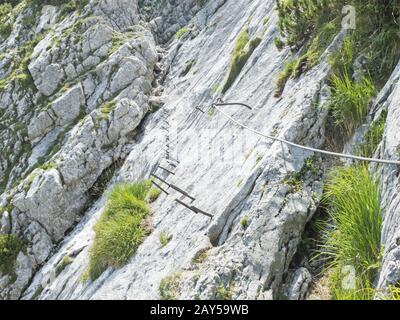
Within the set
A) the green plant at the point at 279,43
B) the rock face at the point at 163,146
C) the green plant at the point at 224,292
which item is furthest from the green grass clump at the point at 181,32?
the green plant at the point at 224,292

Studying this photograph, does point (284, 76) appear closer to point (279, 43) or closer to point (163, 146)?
point (279, 43)

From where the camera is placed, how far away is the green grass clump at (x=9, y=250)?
14.4 m

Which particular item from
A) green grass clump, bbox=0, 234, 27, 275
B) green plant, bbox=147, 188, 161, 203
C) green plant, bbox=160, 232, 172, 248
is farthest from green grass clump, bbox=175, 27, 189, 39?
green plant, bbox=160, 232, 172, 248

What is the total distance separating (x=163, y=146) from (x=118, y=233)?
452cm

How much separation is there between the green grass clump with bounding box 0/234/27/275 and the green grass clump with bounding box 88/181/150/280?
6.02m

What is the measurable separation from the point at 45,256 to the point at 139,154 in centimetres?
521

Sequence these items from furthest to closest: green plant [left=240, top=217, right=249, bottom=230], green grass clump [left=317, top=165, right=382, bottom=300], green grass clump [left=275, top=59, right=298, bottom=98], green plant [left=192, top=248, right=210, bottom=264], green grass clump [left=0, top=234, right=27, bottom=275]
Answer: green grass clump [left=0, top=234, right=27, bottom=275]
green grass clump [left=275, top=59, right=298, bottom=98]
green plant [left=192, top=248, right=210, bottom=264]
green plant [left=240, top=217, right=249, bottom=230]
green grass clump [left=317, top=165, right=382, bottom=300]

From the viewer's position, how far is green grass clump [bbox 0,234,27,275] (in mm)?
14414

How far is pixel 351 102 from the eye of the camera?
731 centimetres

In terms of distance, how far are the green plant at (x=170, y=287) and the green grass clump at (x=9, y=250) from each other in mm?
9520

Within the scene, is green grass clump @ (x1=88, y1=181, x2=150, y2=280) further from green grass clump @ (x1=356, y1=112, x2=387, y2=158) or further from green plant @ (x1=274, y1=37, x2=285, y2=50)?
green plant @ (x1=274, y1=37, x2=285, y2=50)

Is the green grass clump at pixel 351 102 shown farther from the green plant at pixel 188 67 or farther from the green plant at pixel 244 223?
the green plant at pixel 188 67

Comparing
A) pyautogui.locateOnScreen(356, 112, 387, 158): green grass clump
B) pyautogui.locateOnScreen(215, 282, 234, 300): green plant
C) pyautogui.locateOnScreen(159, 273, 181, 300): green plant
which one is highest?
pyautogui.locateOnScreen(356, 112, 387, 158): green grass clump
